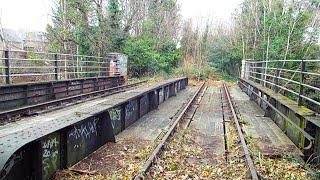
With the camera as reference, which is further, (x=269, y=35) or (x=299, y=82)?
(x=269, y=35)

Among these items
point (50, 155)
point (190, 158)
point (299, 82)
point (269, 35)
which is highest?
point (269, 35)

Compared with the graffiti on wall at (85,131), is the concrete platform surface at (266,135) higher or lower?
lower

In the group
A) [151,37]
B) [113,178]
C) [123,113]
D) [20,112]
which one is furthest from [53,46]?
[113,178]

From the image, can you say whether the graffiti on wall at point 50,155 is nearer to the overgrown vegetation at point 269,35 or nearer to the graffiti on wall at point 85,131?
the graffiti on wall at point 85,131

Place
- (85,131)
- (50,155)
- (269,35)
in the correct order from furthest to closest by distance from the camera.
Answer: (269,35) < (85,131) < (50,155)

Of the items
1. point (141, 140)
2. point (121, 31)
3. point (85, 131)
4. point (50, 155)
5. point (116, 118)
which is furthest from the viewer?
point (121, 31)

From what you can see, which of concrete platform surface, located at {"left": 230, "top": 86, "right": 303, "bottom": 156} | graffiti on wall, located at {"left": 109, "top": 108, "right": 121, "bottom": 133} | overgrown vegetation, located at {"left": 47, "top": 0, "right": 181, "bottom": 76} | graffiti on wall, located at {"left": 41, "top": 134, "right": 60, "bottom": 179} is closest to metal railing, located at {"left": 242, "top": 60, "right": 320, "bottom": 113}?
concrete platform surface, located at {"left": 230, "top": 86, "right": 303, "bottom": 156}

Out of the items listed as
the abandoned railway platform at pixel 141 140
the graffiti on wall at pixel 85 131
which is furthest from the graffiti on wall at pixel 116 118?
the graffiti on wall at pixel 85 131

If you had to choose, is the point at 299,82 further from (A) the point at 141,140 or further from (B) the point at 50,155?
(B) the point at 50,155

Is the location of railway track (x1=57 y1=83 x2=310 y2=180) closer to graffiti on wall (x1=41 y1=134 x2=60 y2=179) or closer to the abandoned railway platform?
the abandoned railway platform

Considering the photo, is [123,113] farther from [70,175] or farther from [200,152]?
[70,175]

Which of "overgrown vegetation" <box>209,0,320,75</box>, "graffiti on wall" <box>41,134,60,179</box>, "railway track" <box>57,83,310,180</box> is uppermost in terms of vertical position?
"overgrown vegetation" <box>209,0,320,75</box>

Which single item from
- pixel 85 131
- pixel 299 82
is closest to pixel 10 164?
pixel 85 131

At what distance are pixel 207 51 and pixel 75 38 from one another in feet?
55.8
